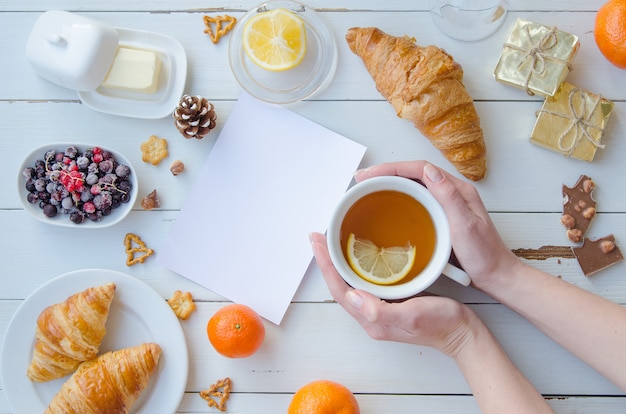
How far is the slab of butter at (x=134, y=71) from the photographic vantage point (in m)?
1.26

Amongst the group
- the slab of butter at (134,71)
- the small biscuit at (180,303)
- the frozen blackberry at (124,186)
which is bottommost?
the small biscuit at (180,303)

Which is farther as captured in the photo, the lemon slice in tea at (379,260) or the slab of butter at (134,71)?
the slab of butter at (134,71)

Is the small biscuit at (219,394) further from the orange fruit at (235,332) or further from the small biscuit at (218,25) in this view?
the small biscuit at (218,25)

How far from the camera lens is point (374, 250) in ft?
3.79

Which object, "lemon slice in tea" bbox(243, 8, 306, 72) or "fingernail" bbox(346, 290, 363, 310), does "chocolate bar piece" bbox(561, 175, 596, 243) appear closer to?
"fingernail" bbox(346, 290, 363, 310)

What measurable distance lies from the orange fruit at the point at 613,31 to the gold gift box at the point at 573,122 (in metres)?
0.09

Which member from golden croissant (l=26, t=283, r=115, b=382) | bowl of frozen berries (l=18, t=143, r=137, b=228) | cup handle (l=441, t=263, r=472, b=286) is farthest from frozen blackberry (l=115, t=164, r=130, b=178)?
cup handle (l=441, t=263, r=472, b=286)

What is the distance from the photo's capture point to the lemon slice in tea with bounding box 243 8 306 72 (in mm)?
1257

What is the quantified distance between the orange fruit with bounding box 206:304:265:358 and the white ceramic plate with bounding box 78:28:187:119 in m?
0.46

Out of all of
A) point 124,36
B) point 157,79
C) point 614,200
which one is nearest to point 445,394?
point 614,200

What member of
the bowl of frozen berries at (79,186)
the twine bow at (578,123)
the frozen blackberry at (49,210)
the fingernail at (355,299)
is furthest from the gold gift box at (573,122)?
the frozen blackberry at (49,210)

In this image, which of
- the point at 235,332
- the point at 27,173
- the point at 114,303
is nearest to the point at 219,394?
the point at 235,332

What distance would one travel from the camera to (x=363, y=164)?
1316 mm

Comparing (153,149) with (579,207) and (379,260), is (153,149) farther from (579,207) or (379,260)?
(579,207)
